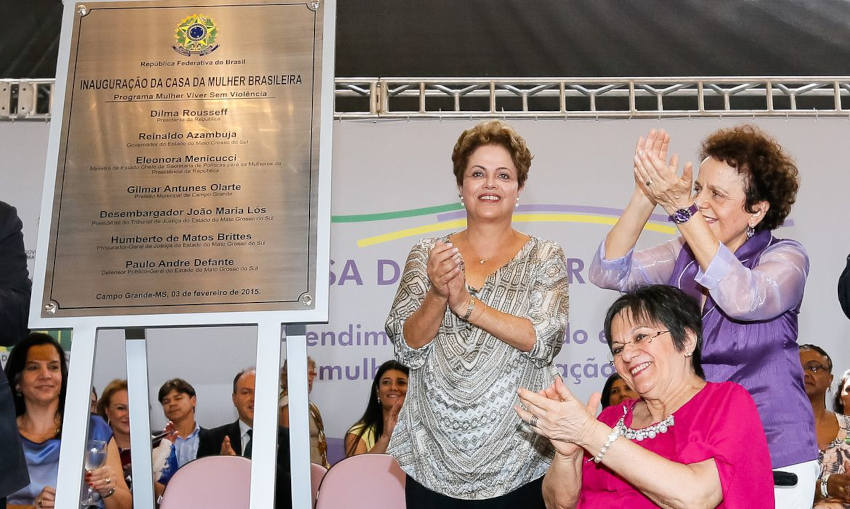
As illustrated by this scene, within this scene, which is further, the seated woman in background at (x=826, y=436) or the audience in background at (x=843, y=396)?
the audience in background at (x=843, y=396)

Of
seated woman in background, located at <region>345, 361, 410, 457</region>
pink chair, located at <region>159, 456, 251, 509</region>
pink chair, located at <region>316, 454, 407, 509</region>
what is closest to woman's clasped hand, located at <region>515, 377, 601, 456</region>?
pink chair, located at <region>316, 454, 407, 509</region>

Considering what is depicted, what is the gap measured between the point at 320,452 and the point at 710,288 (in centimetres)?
319

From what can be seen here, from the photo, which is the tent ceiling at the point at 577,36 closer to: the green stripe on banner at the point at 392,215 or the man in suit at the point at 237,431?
the green stripe on banner at the point at 392,215

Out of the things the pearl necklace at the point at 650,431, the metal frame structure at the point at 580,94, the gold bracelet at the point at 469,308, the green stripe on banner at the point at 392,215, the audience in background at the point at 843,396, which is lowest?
the audience in background at the point at 843,396

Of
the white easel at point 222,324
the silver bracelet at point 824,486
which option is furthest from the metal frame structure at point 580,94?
the white easel at point 222,324

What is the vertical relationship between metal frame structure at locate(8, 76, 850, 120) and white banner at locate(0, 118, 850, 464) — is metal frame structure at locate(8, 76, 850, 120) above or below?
above

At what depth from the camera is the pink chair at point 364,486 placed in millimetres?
3293

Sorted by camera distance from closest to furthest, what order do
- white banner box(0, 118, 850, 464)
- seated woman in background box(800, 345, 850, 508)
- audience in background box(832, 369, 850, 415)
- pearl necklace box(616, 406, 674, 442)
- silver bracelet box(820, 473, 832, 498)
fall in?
pearl necklace box(616, 406, 674, 442) < silver bracelet box(820, 473, 832, 498) < seated woman in background box(800, 345, 850, 508) < audience in background box(832, 369, 850, 415) < white banner box(0, 118, 850, 464)

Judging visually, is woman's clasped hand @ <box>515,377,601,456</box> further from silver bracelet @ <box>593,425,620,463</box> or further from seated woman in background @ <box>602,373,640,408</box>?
seated woman in background @ <box>602,373,640,408</box>

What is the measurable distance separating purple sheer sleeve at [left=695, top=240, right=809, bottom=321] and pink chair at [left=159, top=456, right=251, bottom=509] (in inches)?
78.9

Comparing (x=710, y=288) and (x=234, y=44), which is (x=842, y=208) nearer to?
(x=710, y=288)

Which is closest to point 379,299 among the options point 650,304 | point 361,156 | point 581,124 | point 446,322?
point 361,156

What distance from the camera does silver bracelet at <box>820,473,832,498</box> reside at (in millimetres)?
4237

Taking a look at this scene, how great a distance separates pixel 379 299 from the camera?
5020 mm
